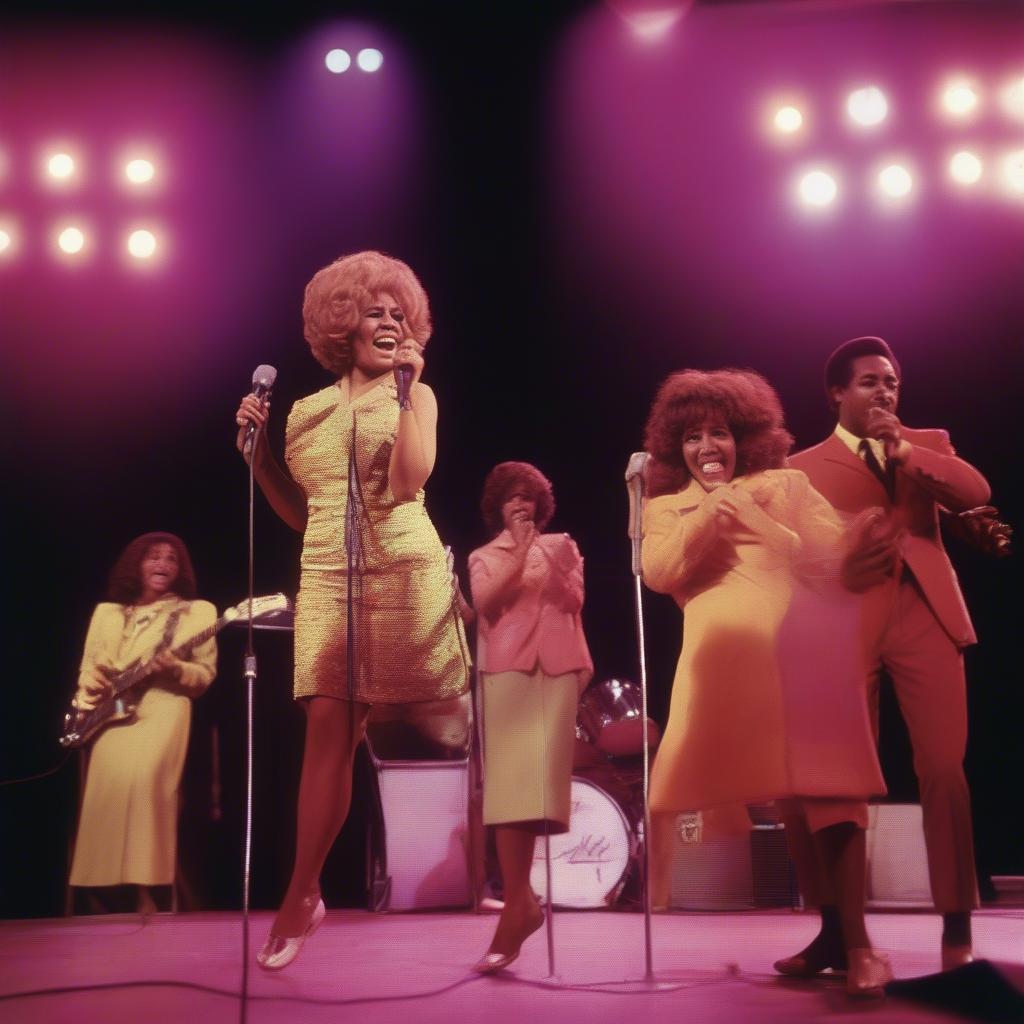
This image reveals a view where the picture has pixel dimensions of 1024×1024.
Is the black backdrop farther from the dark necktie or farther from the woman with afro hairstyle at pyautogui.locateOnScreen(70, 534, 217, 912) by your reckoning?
the dark necktie

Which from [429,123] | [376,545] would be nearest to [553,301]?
[429,123]

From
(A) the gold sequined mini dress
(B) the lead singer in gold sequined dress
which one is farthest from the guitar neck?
(A) the gold sequined mini dress

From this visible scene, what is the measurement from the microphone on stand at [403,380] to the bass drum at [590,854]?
77.0 inches

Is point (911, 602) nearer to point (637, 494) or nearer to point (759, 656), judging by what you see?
point (759, 656)

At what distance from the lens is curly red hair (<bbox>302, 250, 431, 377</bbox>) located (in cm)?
319

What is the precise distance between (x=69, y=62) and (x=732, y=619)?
9.65 ft

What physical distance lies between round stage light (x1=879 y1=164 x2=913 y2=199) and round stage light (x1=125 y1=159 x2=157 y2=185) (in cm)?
244

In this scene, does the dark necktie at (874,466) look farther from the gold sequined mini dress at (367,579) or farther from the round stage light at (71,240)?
the round stage light at (71,240)

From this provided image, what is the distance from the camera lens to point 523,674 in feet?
10.4

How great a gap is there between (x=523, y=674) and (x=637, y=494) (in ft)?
1.95

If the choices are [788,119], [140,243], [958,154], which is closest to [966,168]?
[958,154]

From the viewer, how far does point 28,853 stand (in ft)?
17.3

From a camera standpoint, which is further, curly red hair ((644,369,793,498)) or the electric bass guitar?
the electric bass guitar

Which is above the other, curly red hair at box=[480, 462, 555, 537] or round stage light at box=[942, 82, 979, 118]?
round stage light at box=[942, 82, 979, 118]
